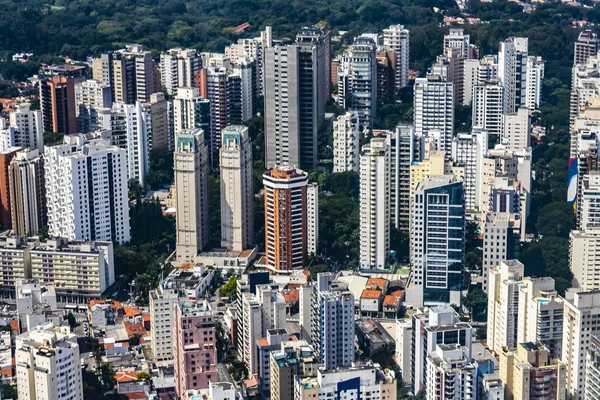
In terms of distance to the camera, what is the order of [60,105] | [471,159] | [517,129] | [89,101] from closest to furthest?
[471,159]
[517,129]
[60,105]
[89,101]

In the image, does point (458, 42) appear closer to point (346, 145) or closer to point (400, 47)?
point (400, 47)

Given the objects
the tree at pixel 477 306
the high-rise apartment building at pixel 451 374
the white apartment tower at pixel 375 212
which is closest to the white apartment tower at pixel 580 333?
the high-rise apartment building at pixel 451 374

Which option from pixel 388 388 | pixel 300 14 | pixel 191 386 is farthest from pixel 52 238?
pixel 300 14

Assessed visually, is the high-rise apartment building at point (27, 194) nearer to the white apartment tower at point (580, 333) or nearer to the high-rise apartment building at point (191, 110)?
the high-rise apartment building at point (191, 110)

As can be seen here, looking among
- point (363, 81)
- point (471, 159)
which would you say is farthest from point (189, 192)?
point (363, 81)

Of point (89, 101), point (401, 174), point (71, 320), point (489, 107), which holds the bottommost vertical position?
point (71, 320)

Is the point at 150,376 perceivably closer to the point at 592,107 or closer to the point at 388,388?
Result: the point at 388,388

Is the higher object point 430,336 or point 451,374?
point 430,336

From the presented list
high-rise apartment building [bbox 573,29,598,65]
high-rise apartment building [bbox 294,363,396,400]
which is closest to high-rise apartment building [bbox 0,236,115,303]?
high-rise apartment building [bbox 294,363,396,400]
